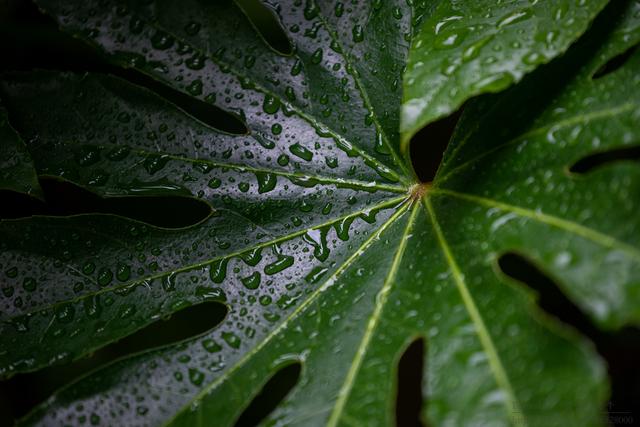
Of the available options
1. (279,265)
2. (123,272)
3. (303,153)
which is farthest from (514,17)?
(123,272)

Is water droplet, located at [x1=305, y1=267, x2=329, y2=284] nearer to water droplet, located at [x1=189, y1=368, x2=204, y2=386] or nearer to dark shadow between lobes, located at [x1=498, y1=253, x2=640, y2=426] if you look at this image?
water droplet, located at [x1=189, y1=368, x2=204, y2=386]

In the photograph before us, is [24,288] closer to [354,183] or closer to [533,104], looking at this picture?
[354,183]

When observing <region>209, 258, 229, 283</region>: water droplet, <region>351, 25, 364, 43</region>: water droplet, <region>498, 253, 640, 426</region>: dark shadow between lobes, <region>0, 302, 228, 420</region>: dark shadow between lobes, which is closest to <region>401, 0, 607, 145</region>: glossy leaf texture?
<region>351, 25, 364, 43</region>: water droplet

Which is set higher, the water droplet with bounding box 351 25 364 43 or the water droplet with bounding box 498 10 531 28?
the water droplet with bounding box 351 25 364 43

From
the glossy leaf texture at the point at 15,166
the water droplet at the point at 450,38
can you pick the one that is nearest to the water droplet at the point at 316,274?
the water droplet at the point at 450,38

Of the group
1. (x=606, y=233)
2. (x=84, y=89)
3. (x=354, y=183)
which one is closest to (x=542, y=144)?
(x=606, y=233)

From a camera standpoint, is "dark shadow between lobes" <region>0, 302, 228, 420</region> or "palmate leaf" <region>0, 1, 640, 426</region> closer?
"palmate leaf" <region>0, 1, 640, 426</region>

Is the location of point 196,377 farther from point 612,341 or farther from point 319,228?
point 612,341
